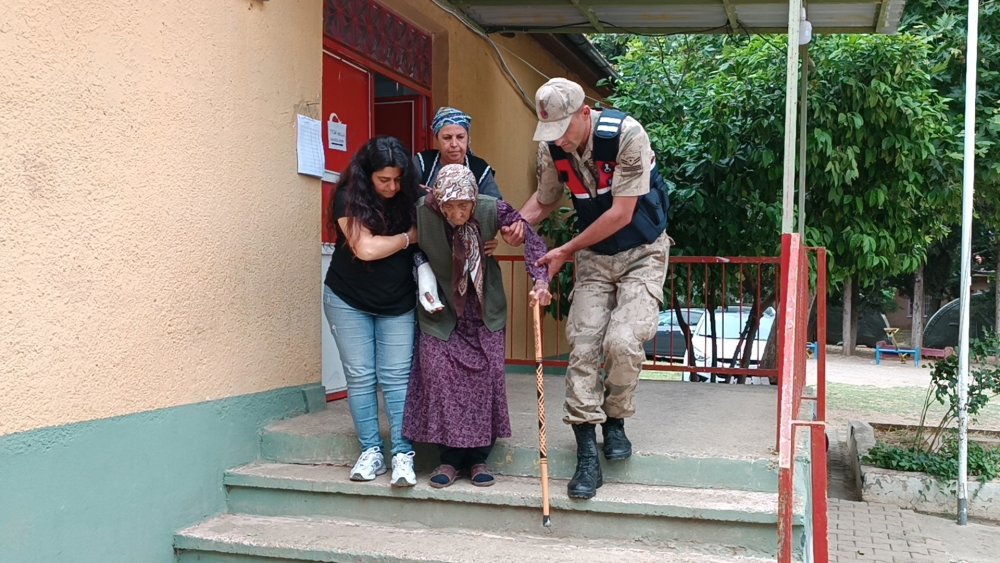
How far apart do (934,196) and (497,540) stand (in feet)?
19.2

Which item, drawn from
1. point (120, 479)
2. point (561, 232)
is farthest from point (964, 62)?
point (120, 479)

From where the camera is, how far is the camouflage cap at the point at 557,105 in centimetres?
362

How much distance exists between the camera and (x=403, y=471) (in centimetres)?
382

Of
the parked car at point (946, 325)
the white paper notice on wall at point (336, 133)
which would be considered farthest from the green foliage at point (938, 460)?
the parked car at point (946, 325)

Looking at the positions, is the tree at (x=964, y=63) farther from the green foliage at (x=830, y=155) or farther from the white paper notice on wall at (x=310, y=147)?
the white paper notice on wall at (x=310, y=147)

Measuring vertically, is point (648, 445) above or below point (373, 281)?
A: below

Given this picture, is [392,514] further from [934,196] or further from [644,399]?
[934,196]

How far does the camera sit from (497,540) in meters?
3.66

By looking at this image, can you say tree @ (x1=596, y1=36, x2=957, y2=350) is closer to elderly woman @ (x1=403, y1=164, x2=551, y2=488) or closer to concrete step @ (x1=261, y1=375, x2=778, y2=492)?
concrete step @ (x1=261, y1=375, x2=778, y2=492)

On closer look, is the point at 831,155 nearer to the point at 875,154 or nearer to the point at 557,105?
the point at 875,154

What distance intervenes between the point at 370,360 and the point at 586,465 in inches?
44.5

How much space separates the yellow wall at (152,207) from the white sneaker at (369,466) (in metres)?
0.77

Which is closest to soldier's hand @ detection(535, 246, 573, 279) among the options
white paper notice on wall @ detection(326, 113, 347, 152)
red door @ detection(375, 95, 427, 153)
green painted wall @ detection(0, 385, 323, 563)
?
green painted wall @ detection(0, 385, 323, 563)

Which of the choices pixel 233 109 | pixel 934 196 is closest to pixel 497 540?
pixel 233 109
